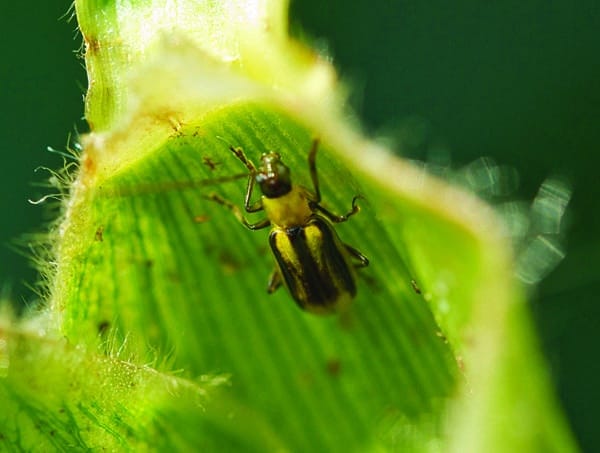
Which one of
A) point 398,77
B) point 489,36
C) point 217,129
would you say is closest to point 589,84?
point 489,36

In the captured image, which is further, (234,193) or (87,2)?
(234,193)

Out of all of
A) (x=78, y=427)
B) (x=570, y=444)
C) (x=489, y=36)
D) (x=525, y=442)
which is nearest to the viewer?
(x=525, y=442)

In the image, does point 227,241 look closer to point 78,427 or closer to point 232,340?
point 232,340

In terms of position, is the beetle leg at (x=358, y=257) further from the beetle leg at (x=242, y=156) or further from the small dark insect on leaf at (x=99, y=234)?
the small dark insect on leaf at (x=99, y=234)

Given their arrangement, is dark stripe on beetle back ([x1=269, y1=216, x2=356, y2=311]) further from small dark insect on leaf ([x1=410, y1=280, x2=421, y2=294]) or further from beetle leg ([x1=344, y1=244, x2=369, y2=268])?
small dark insect on leaf ([x1=410, y1=280, x2=421, y2=294])

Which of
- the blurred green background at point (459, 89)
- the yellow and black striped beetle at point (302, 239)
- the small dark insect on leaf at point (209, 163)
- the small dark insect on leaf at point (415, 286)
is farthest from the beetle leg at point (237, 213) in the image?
the blurred green background at point (459, 89)

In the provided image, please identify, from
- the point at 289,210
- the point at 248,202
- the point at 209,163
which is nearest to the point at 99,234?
the point at 209,163
